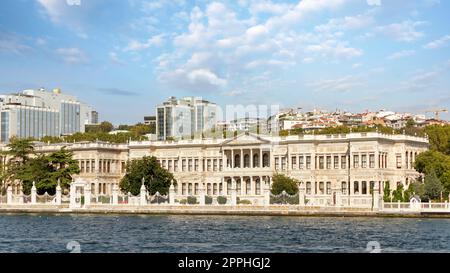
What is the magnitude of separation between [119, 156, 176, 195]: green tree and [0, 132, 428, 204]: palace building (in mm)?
4278

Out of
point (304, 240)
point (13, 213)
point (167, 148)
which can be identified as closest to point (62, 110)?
point (304, 240)

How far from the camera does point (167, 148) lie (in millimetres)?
55812

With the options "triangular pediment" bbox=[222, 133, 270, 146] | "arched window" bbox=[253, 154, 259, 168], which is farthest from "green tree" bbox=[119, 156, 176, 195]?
"arched window" bbox=[253, 154, 259, 168]

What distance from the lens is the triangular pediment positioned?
5034cm

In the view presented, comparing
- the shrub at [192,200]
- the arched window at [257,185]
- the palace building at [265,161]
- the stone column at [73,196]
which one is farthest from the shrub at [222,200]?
the arched window at [257,185]

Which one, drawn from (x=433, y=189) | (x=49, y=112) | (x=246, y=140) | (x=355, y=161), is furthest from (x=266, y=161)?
(x=49, y=112)

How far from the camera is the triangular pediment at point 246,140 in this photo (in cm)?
5034

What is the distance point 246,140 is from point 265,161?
8.99ft

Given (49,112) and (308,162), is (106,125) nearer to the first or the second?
(49,112)

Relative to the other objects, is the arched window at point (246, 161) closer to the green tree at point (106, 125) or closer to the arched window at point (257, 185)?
the arched window at point (257, 185)

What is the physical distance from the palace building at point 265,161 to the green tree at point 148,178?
4.28m

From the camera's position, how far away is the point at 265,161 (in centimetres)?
5306
